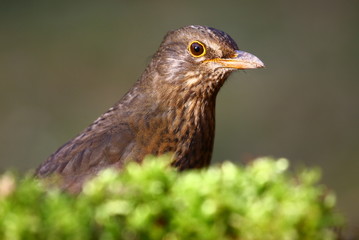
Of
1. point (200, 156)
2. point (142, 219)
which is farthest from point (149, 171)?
point (200, 156)

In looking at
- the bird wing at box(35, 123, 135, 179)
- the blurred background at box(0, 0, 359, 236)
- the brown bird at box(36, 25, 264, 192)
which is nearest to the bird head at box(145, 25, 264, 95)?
the brown bird at box(36, 25, 264, 192)

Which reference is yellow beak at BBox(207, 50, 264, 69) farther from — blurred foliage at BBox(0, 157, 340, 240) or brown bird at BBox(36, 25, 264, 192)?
blurred foliage at BBox(0, 157, 340, 240)

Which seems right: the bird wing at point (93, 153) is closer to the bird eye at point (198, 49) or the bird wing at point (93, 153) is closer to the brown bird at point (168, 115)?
the brown bird at point (168, 115)

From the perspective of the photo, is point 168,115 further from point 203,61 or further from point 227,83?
point 227,83

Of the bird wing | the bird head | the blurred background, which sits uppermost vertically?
the blurred background

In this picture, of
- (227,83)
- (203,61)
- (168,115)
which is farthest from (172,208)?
(227,83)

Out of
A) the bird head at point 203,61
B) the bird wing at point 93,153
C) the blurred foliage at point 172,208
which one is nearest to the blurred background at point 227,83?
the bird head at point 203,61
